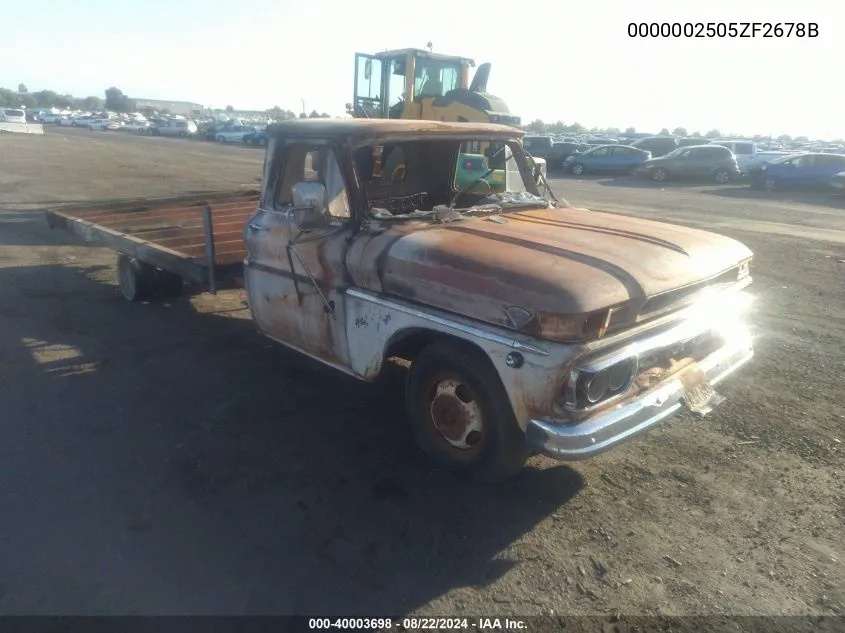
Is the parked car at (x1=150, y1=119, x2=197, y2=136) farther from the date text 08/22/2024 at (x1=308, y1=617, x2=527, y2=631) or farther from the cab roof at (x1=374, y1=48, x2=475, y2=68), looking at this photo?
the date text 08/22/2024 at (x1=308, y1=617, x2=527, y2=631)

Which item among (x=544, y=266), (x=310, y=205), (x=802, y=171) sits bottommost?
(x=802, y=171)

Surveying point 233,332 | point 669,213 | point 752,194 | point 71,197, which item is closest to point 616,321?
point 233,332

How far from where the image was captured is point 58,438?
165 inches

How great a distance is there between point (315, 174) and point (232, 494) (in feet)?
7.04

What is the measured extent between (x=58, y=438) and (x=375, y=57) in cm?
1172

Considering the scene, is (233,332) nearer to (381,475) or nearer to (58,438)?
(58,438)

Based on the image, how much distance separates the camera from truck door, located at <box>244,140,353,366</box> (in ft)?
13.4

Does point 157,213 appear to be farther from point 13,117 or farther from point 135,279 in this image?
point 13,117

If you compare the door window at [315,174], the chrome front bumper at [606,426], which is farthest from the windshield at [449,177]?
the chrome front bumper at [606,426]

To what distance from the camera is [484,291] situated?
3199 millimetres

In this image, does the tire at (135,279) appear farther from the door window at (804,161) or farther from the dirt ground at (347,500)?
the door window at (804,161)

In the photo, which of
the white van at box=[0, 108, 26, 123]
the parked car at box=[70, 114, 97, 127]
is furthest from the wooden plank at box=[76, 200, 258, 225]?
the parked car at box=[70, 114, 97, 127]

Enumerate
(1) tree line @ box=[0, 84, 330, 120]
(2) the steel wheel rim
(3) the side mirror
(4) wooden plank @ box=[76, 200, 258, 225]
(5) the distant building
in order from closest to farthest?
(2) the steel wheel rim, (3) the side mirror, (4) wooden plank @ box=[76, 200, 258, 225], (1) tree line @ box=[0, 84, 330, 120], (5) the distant building

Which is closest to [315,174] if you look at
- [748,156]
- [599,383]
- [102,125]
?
[599,383]
